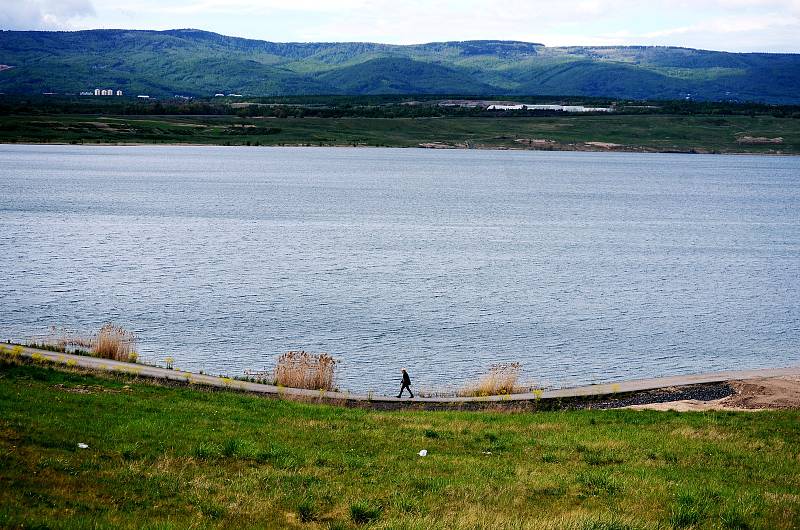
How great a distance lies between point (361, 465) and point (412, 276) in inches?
1686

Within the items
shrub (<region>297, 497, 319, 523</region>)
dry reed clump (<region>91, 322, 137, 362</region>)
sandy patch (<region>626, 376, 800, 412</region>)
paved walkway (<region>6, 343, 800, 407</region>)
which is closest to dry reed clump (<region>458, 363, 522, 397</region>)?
paved walkway (<region>6, 343, 800, 407</region>)

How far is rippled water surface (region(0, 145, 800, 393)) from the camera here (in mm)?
39250

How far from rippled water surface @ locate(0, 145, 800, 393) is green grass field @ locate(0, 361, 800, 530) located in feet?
35.7

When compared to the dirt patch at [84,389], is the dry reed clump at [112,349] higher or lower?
lower

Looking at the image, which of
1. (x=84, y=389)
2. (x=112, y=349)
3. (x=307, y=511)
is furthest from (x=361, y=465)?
(x=112, y=349)

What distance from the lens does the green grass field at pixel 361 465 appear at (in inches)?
519

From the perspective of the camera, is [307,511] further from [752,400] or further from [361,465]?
[752,400]

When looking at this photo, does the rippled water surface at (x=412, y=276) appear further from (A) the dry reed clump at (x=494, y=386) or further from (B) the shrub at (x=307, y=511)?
(B) the shrub at (x=307, y=511)

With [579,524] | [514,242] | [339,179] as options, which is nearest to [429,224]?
[514,242]

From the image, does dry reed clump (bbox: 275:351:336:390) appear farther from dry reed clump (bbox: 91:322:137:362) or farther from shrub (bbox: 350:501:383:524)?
shrub (bbox: 350:501:383:524)

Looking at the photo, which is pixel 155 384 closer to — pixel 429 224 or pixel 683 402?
pixel 683 402

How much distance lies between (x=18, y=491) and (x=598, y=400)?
64.1 ft

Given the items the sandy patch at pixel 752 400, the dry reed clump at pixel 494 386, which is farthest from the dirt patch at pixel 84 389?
the sandy patch at pixel 752 400

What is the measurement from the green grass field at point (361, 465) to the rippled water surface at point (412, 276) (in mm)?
10870
